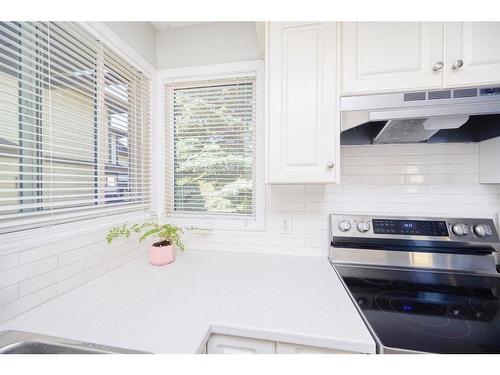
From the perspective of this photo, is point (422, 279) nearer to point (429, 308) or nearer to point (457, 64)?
point (429, 308)

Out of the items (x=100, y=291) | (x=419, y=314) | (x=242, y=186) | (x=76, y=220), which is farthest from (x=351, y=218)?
(x=76, y=220)

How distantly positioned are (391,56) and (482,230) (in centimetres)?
105

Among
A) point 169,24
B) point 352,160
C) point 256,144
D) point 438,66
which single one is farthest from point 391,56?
point 169,24

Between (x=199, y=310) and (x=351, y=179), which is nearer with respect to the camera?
(x=199, y=310)

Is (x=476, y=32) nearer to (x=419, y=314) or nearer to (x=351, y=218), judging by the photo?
(x=351, y=218)

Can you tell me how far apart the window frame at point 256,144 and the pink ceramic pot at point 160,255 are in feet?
1.00

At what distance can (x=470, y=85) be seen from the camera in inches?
36.8

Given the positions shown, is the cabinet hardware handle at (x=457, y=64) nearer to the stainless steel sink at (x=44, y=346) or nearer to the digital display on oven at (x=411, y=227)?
the digital display on oven at (x=411, y=227)

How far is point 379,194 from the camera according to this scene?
136cm

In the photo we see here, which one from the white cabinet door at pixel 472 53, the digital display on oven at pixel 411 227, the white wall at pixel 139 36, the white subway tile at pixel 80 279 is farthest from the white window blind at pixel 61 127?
the white cabinet door at pixel 472 53

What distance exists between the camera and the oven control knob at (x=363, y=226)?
51.2 inches

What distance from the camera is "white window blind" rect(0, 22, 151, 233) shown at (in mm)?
810

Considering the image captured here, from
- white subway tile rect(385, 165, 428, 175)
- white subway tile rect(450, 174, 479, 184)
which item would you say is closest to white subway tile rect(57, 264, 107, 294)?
white subway tile rect(385, 165, 428, 175)

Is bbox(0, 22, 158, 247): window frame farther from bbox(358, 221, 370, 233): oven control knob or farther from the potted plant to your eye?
bbox(358, 221, 370, 233): oven control knob
